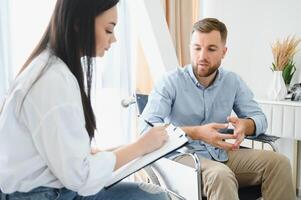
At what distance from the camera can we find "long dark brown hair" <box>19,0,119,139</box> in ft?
3.10

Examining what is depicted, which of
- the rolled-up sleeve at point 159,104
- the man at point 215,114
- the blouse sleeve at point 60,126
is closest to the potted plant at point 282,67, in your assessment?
the man at point 215,114

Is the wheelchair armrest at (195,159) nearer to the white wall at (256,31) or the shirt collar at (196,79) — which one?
the shirt collar at (196,79)

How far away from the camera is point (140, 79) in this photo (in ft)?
9.30

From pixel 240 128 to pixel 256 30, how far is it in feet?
4.71

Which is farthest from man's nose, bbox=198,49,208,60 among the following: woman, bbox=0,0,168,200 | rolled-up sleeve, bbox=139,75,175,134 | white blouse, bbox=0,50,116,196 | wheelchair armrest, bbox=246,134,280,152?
white blouse, bbox=0,50,116,196

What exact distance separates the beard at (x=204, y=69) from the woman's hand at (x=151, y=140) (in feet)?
2.53

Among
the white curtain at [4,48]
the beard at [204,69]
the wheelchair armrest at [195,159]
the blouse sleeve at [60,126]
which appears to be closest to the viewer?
the blouse sleeve at [60,126]

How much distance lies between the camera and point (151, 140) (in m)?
1.11

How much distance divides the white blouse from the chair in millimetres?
572

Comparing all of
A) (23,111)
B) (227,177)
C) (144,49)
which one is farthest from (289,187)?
(144,49)

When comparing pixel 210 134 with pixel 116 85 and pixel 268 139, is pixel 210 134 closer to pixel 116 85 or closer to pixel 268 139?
pixel 268 139

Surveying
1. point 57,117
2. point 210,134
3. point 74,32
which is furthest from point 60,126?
point 210,134

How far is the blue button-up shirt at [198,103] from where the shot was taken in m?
1.76

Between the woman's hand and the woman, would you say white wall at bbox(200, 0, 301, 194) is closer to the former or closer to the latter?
the woman's hand
